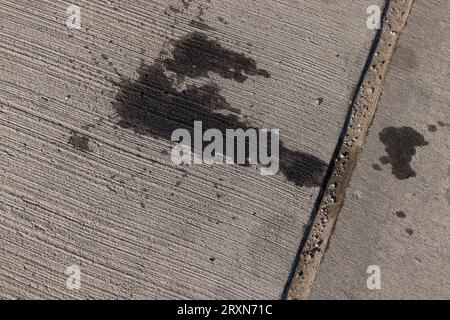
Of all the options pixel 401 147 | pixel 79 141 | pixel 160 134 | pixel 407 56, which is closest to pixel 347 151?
pixel 401 147

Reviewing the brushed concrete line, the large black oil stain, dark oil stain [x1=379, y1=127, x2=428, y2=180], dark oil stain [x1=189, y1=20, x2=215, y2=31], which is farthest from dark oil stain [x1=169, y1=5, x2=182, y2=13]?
dark oil stain [x1=379, y1=127, x2=428, y2=180]

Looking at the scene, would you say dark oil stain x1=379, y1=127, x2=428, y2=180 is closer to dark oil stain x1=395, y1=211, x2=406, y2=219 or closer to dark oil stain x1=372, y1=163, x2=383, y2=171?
dark oil stain x1=372, y1=163, x2=383, y2=171

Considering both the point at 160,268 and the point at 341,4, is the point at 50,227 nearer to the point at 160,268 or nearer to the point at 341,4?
the point at 160,268

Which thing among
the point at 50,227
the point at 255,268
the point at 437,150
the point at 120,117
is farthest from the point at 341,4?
the point at 50,227

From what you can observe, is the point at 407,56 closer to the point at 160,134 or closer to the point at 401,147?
the point at 401,147

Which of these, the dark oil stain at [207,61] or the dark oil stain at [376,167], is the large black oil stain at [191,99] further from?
the dark oil stain at [376,167]
